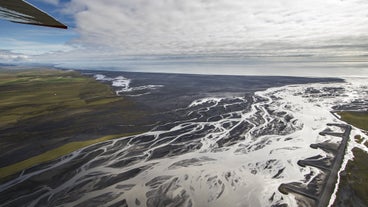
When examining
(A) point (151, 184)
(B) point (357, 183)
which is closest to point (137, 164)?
(A) point (151, 184)

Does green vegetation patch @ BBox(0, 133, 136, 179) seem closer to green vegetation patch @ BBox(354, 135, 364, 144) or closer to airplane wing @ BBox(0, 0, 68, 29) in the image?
airplane wing @ BBox(0, 0, 68, 29)

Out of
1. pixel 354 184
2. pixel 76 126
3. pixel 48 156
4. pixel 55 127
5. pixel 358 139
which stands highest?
pixel 358 139

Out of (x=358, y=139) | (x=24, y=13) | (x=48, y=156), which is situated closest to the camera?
(x=24, y=13)

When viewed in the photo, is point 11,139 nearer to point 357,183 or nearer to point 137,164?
point 137,164

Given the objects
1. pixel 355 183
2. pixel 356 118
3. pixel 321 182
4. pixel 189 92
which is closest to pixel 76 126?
pixel 321 182

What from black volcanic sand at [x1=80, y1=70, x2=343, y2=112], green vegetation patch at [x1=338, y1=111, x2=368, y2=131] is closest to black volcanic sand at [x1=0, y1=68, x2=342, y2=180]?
black volcanic sand at [x1=80, y1=70, x2=343, y2=112]

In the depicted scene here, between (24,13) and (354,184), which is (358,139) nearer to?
(354,184)
